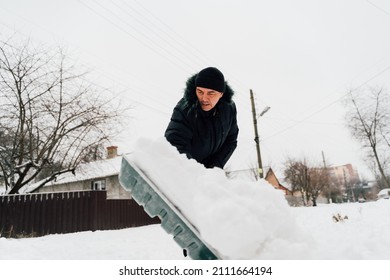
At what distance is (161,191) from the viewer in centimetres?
129

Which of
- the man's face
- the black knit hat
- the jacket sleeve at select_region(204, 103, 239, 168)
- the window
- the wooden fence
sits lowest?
the wooden fence

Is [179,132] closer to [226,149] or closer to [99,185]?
[226,149]

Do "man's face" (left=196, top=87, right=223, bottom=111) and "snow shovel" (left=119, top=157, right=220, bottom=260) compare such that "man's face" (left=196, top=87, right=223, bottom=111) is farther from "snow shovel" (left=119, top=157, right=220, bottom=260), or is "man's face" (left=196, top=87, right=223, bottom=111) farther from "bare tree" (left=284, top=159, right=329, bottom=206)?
"bare tree" (left=284, top=159, right=329, bottom=206)

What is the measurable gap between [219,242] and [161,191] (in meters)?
0.36

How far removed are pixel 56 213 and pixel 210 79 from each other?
9.50 m

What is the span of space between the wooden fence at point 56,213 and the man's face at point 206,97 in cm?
875

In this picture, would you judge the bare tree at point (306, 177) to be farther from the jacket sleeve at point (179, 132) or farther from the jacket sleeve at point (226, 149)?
the jacket sleeve at point (179, 132)

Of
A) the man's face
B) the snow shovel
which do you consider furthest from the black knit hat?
the snow shovel

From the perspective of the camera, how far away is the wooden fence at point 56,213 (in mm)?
8998

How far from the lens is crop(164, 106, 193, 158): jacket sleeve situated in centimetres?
192

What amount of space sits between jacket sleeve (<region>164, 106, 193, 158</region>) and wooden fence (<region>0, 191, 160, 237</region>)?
8757mm

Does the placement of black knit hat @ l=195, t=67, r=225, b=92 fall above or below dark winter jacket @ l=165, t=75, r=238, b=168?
above
